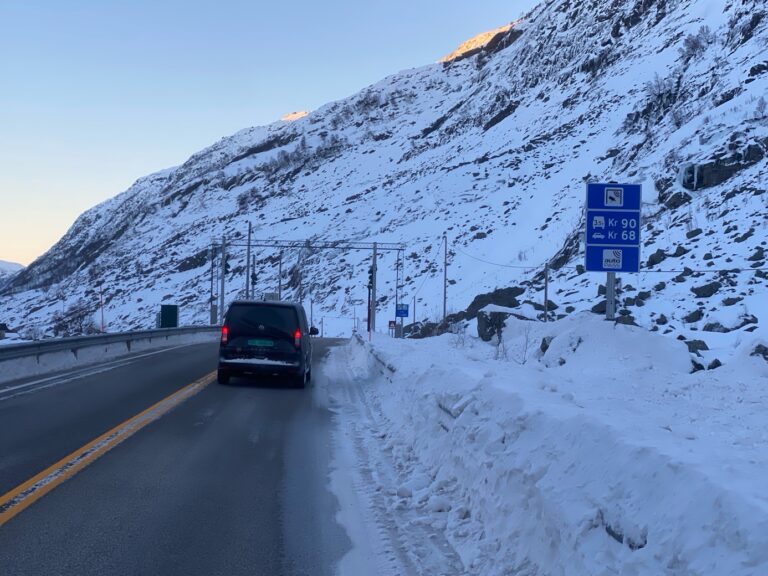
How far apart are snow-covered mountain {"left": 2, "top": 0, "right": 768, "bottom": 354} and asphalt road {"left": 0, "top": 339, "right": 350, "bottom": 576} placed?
14.7 m

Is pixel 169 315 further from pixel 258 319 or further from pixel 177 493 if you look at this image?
pixel 177 493

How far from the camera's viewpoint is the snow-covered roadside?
3.15 m

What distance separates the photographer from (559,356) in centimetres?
1597

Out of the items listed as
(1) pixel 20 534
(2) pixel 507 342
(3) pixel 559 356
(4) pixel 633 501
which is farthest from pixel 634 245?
(2) pixel 507 342

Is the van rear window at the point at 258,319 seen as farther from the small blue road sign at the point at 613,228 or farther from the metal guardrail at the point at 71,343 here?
the small blue road sign at the point at 613,228

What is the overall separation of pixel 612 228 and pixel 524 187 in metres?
61.7

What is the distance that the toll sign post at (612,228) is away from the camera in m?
10.7

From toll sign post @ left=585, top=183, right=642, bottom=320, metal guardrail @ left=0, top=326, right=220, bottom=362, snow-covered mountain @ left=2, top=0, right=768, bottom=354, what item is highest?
snow-covered mountain @ left=2, top=0, right=768, bottom=354

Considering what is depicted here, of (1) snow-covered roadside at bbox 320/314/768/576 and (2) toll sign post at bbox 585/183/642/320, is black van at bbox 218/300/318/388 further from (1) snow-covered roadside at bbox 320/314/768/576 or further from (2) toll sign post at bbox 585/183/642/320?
(2) toll sign post at bbox 585/183/642/320

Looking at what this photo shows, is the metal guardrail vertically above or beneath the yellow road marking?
above

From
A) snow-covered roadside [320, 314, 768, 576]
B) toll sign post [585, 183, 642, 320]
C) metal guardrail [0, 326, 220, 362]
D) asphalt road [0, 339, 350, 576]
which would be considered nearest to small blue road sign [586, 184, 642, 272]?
toll sign post [585, 183, 642, 320]

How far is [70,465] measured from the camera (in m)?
7.30

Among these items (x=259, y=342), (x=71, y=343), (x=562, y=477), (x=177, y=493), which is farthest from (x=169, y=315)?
(x=562, y=477)

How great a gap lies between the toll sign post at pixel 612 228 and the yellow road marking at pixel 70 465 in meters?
7.17
